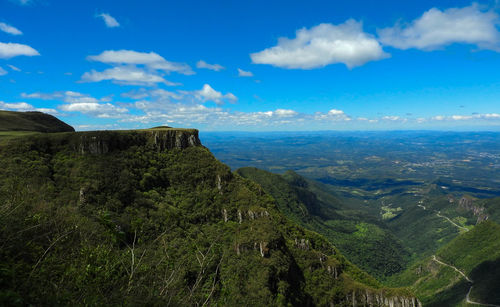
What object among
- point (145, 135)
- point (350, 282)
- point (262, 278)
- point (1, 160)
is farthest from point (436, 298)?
point (1, 160)

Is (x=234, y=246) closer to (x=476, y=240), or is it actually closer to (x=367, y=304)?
(x=367, y=304)

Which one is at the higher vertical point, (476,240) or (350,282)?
(350,282)

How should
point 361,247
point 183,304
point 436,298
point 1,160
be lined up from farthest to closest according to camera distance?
point 361,247
point 436,298
point 1,160
point 183,304

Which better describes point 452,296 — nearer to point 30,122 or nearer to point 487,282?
point 487,282

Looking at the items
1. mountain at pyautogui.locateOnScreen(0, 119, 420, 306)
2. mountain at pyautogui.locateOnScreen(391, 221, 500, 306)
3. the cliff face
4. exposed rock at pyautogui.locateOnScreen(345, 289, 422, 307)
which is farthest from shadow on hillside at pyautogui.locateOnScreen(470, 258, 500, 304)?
the cliff face

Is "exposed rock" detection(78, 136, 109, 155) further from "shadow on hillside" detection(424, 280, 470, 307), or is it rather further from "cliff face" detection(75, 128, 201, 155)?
"shadow on hillside" detection(424, 280, 470, 307)

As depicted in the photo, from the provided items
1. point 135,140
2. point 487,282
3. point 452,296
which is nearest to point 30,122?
point 135,140

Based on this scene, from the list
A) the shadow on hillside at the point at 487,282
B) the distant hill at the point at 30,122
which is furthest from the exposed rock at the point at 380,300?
the distant hill at the point at 30,122

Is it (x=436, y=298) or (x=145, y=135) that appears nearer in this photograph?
(x=145, y=135)
